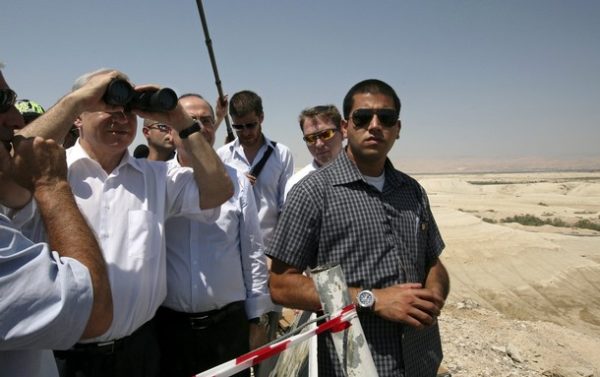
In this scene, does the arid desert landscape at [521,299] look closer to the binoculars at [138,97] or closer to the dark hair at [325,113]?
the dark hair at [325,113]

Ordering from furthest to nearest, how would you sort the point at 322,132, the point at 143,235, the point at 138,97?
the point at 322,132
the point at 138,97
the point at 143,235

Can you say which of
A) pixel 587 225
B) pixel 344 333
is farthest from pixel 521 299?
pixel 587 225

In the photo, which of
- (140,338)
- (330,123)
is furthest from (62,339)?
(330,123)

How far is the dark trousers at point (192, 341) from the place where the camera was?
2.61 m

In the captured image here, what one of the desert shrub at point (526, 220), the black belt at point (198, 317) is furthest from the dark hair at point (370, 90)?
the desert shrub at point (526, 220)

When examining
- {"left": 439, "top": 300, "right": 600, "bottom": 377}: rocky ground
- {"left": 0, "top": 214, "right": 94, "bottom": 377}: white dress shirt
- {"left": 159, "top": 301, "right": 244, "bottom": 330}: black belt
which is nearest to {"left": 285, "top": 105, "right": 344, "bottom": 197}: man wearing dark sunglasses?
{"left": 159, "top": 301, "right": 244, "bottom": 330}: black belt

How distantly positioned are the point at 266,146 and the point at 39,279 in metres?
3.21

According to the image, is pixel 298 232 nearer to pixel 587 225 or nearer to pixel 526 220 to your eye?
pixel 587 225

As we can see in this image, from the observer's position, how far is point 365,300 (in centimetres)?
199

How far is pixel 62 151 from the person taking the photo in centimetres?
157

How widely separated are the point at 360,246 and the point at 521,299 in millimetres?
11504

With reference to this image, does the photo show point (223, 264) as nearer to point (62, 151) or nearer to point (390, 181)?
point (390, 181)

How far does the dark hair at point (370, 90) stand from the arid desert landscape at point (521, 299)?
4925mm

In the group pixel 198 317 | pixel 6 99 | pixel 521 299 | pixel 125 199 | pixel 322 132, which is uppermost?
pixel 6 99
